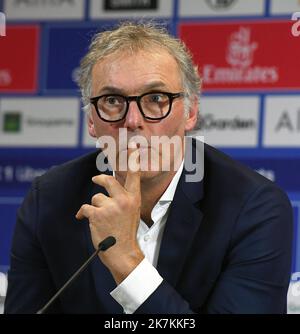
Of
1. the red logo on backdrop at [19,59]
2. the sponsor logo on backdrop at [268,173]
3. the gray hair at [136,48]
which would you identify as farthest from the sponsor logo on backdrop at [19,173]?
the gray hair at [136,48]

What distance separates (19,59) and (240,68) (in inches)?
34.6

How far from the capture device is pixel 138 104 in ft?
5.41

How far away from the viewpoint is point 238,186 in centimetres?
177

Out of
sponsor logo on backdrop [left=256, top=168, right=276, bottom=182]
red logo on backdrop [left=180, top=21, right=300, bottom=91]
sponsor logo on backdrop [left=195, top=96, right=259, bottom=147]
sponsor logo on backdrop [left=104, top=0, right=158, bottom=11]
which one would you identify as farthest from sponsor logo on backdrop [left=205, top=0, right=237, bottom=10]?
sponsor logo on backdrop [left=256, top=168, right=276, bottom=182]

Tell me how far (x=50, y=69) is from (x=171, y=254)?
5.09ft

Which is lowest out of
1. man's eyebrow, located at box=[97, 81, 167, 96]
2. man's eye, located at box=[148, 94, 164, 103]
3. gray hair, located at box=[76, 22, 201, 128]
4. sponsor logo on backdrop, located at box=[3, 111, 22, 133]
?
sponsor logo on backdrop, located at box=[3, 111, 22, 133]

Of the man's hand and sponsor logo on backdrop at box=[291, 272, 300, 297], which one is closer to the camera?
the man's hand

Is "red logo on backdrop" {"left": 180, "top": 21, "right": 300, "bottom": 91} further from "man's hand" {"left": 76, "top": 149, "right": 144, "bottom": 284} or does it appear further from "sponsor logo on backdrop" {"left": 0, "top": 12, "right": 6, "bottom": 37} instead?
"man's hand" {"left": 76, "top": 149, "right": 144, "bottom": 284}

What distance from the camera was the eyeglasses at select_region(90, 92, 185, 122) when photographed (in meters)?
1.66

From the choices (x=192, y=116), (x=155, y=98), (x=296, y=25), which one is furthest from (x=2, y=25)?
(x=155, y=98)

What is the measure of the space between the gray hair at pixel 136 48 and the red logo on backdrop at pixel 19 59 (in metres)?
1.32

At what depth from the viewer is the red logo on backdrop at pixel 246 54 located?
113 inches

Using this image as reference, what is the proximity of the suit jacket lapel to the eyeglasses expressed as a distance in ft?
0.66

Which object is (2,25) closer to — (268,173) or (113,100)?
(268,173)
